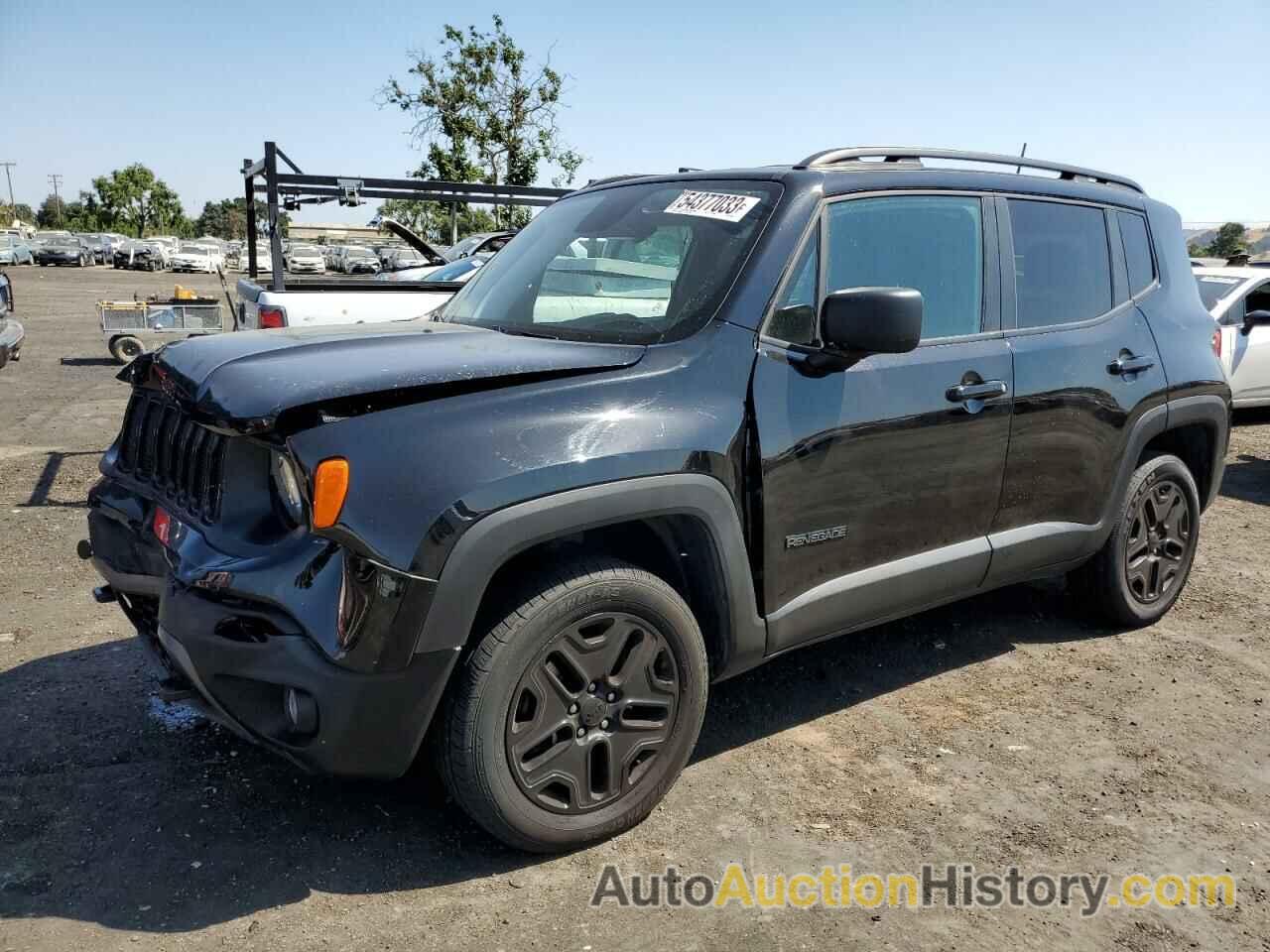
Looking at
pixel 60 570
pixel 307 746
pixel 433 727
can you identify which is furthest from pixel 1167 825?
pixel 60 570

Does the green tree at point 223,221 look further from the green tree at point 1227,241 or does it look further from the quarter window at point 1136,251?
the quarter window at point 1136,251

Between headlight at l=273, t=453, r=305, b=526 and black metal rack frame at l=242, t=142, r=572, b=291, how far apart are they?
536 centimetres

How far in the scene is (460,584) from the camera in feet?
8.39

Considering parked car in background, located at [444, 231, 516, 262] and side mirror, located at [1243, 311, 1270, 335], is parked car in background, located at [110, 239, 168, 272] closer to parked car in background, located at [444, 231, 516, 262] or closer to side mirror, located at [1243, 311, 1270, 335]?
parked car in background, located at [444, 231, 516, 262]

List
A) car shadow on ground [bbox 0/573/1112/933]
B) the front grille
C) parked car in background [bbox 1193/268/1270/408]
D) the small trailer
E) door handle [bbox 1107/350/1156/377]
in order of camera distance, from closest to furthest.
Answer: car shadow on ground [bbox 0/573/1112/933]
the front grille
door handle [bbox 1107/350/1156/377]
parked car in background [bbox 1193/268/1270/408]
the small trailer

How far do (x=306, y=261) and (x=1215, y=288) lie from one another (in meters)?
42.2

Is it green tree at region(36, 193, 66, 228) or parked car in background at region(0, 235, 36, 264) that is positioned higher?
green tree at region(36, 193, 66, 228)

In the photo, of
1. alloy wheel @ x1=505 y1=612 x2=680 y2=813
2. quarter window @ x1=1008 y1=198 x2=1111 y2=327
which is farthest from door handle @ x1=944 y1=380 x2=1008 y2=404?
alloy wheel @ x1=505 y1=612 x2=680 y2=813

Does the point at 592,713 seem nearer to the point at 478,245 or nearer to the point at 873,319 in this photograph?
the point at 873,319

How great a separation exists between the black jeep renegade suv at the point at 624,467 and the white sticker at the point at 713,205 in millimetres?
14

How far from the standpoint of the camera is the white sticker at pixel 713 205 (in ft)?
11.2

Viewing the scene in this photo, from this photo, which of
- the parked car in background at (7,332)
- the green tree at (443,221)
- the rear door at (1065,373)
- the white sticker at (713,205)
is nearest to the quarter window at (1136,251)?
the rear door at (1065,373)

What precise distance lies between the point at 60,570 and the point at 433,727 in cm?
345

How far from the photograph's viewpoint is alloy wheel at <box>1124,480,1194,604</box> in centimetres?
463
